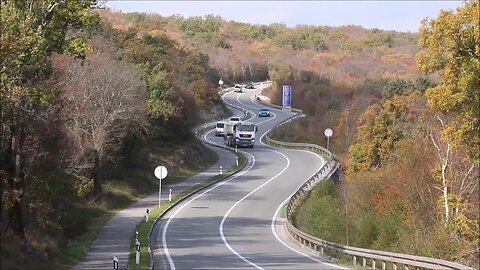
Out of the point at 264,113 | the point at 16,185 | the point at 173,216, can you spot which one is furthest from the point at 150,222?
the point at 264,113

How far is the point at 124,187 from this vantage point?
47.0 m

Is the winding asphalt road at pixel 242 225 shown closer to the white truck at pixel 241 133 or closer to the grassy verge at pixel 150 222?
the grassy verge at pixel 150 222

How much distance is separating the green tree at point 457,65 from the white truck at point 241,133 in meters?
57.5

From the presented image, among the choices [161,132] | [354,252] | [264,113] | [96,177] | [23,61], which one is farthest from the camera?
[264,113]

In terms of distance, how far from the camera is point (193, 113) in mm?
69250

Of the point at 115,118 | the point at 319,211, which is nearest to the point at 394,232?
the point at 319,211

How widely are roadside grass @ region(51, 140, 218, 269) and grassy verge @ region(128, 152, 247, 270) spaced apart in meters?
1.85

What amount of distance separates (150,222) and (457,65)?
21725 millimetres

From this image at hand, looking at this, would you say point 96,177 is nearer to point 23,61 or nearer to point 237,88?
point 23,61

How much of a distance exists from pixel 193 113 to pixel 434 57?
51.5 meters

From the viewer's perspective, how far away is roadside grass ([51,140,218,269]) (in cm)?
2773

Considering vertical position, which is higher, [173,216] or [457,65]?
[457,65]

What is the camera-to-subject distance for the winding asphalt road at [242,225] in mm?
25594

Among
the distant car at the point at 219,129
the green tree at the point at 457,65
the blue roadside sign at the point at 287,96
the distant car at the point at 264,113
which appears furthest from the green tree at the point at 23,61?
the blue roadside sign at the point at 287,96
